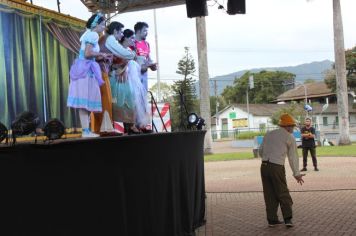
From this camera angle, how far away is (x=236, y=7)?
12031 millimetres

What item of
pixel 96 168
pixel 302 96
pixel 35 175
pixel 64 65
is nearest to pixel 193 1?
pixel 64 65

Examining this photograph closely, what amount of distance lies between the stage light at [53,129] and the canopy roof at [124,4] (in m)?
7.55

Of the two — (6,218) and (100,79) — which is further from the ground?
(100,79)

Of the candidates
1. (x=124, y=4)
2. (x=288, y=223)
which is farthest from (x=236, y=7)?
(x=288, y=223)

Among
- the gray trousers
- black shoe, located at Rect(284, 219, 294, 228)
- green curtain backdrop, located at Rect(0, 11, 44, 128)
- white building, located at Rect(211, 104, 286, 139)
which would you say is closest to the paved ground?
black shoe, located at Rect(284, 219, 294, 228)

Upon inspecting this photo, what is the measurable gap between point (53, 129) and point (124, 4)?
8.32 meters

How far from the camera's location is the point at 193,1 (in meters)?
12.2

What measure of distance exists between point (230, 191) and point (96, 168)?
882cm

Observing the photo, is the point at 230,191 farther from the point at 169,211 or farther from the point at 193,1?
the point at 169,211

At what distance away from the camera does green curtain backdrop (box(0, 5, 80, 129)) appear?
881 centimetres

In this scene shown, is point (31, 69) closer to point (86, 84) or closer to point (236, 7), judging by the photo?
point (86, 84)

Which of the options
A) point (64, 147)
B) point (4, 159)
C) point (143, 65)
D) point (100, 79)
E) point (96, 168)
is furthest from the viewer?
point (143, 65)

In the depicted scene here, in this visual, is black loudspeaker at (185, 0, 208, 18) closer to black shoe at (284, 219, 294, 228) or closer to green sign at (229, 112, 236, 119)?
black shoe at (284, 219, 294, 228)

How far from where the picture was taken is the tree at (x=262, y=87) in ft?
313
